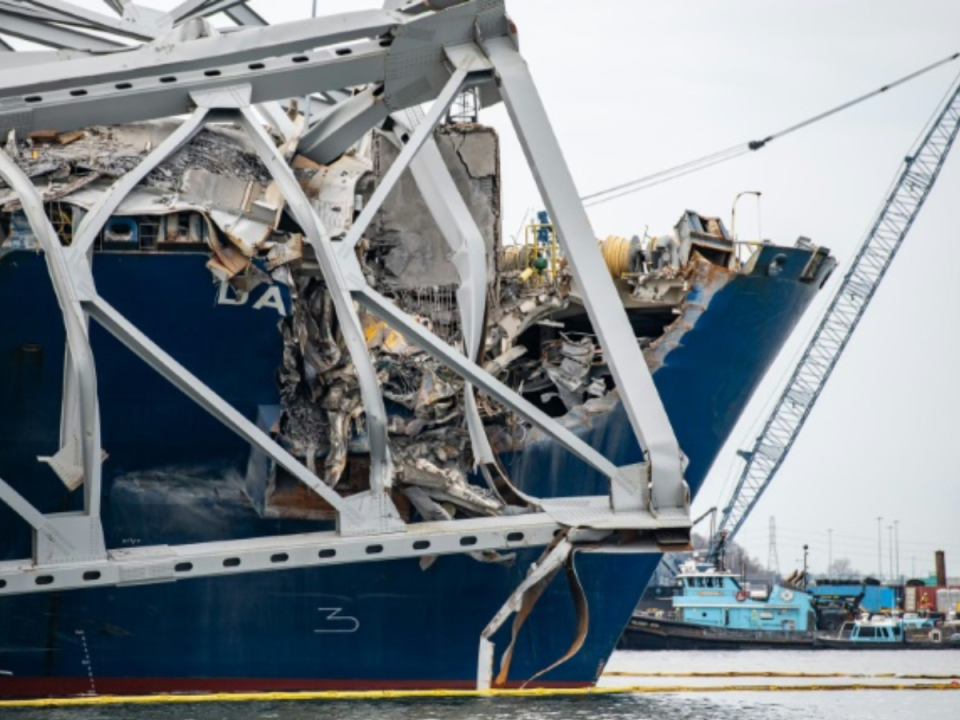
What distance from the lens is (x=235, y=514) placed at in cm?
2977

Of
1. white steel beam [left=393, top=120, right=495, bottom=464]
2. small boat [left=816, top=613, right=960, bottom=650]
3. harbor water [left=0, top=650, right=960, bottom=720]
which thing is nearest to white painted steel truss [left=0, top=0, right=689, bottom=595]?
white steel beam [left=393, top=120, right=495, bottom=464]

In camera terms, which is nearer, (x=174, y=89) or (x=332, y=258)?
(x=332, y=258)

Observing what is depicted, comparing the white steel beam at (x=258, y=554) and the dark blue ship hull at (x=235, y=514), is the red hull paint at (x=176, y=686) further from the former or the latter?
the white steel beam at (x=258, y=554)

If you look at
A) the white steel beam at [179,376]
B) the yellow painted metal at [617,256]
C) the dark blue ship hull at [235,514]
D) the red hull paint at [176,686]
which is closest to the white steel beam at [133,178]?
the white steel beam at [179,376]

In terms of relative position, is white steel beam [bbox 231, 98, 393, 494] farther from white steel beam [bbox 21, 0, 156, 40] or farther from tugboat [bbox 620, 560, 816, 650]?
tugboat [bbox 620, 560, 816, 650]

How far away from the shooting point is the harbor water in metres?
27.6

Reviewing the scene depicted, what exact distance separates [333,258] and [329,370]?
14.2 feet

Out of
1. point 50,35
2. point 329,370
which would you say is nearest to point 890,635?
point 50,35

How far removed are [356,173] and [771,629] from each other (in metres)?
49.3

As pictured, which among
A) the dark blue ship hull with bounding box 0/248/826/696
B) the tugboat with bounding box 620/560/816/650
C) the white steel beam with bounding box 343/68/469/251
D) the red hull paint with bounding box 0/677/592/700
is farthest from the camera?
the tugboat with bounding box 620/560/816/650

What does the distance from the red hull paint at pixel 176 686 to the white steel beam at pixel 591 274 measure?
9495mm

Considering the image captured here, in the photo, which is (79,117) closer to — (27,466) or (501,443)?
(27,466)

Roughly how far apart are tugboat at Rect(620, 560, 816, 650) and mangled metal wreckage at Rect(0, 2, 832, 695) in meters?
35.7

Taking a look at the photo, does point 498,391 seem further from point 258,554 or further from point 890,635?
point 890,635
